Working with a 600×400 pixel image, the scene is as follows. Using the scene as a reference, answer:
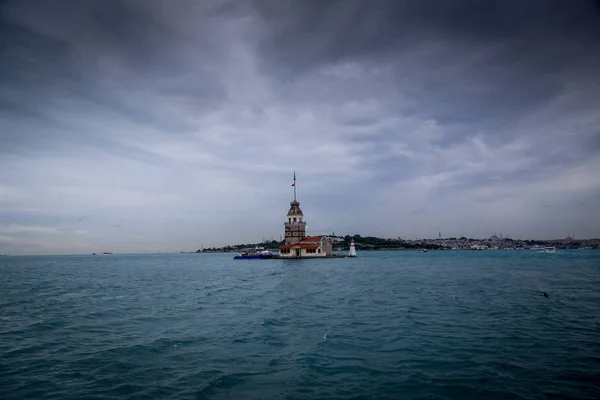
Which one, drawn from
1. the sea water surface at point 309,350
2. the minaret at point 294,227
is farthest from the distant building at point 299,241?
the sea water surface at point 309,350

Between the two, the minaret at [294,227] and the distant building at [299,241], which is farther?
the minaret at [294,227]

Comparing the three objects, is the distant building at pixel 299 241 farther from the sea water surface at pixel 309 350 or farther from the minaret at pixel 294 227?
the sea water surface at pixel 309 350

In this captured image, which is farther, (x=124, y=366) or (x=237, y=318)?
(x=237, y=318)

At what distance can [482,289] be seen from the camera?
29.5 m

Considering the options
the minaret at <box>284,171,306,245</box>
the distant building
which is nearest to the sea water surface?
the distant building

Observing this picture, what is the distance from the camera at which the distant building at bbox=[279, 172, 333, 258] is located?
99625 millimetres

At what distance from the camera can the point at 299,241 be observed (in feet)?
360

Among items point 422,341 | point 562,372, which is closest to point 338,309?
point 422,341

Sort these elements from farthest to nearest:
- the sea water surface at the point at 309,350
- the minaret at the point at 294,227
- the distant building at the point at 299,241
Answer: the minaret at the point at 294,227 → the distant building at the point at 299,241 → the sea water surface at the point at 309,350

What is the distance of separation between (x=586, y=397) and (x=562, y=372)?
189cm

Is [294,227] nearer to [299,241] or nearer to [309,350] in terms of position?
[299,241]

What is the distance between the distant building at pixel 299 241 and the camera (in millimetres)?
99625

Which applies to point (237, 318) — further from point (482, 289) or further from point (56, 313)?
point (482, 289)

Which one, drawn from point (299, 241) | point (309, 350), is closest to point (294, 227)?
point (299, 241)
